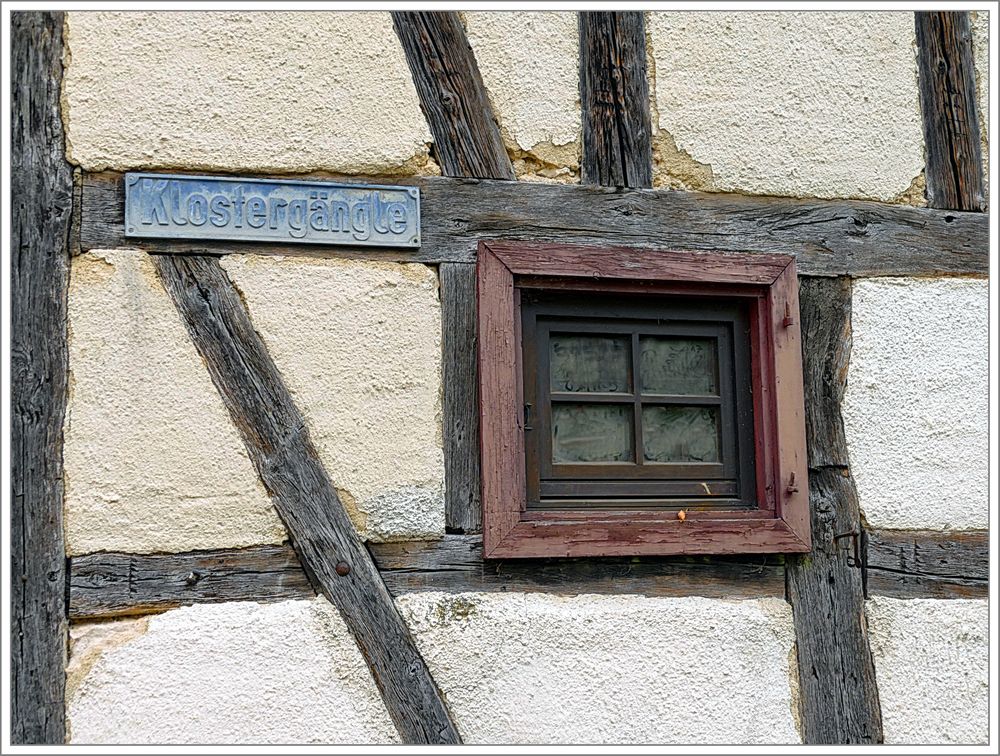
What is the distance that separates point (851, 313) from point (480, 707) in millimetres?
1605

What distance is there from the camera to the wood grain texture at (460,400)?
10.3 ft

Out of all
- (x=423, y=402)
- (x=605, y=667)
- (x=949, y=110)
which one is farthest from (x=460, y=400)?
(x=949, y=110)

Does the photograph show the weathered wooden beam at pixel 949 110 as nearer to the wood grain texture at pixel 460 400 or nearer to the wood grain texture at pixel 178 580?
the wood grain texture at pixel 460 400

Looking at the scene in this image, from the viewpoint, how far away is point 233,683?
2.94 metres

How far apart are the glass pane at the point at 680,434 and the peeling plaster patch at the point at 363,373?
2.12ft

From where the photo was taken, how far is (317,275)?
3121 mm

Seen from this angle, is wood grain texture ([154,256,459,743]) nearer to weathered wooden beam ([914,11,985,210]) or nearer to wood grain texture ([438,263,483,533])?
wood grain texture ([438,263,483,533])

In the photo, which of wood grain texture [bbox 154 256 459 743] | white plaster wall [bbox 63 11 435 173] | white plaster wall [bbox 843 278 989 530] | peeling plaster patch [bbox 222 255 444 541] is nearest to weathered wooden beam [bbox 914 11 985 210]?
white plaster wall [bbox 843 278 989 530]

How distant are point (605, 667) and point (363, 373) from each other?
3.42ft

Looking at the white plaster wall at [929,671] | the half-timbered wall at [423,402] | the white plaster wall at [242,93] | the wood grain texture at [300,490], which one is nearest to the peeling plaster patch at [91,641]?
the half-timbered wall at [423,402]

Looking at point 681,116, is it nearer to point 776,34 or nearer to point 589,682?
point 776,34

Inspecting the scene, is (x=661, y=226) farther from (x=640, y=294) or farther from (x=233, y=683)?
(x=233, y=683)

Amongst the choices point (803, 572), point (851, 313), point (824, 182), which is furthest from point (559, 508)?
point (824, 182)

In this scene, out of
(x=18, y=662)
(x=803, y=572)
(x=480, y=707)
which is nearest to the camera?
(x=18, y=662)
